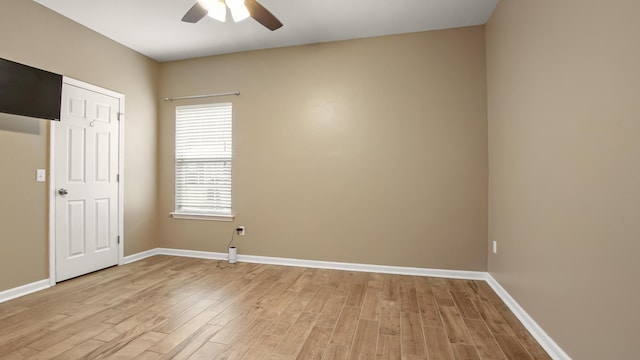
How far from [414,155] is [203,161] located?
116 inches

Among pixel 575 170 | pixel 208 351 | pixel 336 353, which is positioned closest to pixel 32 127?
pixel 208 351

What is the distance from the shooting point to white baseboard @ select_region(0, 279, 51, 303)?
8.86ft

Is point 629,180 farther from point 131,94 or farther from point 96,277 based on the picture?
point 131,94

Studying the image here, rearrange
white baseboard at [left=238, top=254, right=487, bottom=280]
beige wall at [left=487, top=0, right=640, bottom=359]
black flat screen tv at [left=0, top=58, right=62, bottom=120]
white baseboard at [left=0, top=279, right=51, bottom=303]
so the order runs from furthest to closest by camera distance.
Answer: white baseboard at [left=238, top=254, right=487, bottom=280]
white baseboard at [left=0, top=279, right=51, bottom=303]
black flat screen tv at [left=0, top=58, right=62, bottom=120]
beige wall at [left=487, top=0, right=640, bottom=359]

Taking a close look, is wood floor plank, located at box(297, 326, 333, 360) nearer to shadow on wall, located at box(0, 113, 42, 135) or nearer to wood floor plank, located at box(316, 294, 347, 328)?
wood floor plank, located at box(316, 294, 347, 328)

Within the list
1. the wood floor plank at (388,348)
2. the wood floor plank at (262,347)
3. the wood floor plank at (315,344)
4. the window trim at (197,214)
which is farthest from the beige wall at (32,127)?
the wood floor plank at (388,348)

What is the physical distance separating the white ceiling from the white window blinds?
0.90 m

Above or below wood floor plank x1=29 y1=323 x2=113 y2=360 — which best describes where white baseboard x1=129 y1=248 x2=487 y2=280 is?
above

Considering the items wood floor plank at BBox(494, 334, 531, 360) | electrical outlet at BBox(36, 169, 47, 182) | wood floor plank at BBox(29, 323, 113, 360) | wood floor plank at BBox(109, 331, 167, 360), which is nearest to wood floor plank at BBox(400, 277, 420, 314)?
wood floor plank at BBox(494, 334, 531, 360)

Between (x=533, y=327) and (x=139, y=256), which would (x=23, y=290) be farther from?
(x=533, y=327)

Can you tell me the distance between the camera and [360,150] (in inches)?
144

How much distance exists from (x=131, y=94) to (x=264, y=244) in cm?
278

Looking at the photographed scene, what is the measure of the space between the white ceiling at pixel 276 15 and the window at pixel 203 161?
91cm

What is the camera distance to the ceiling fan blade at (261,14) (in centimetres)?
232
